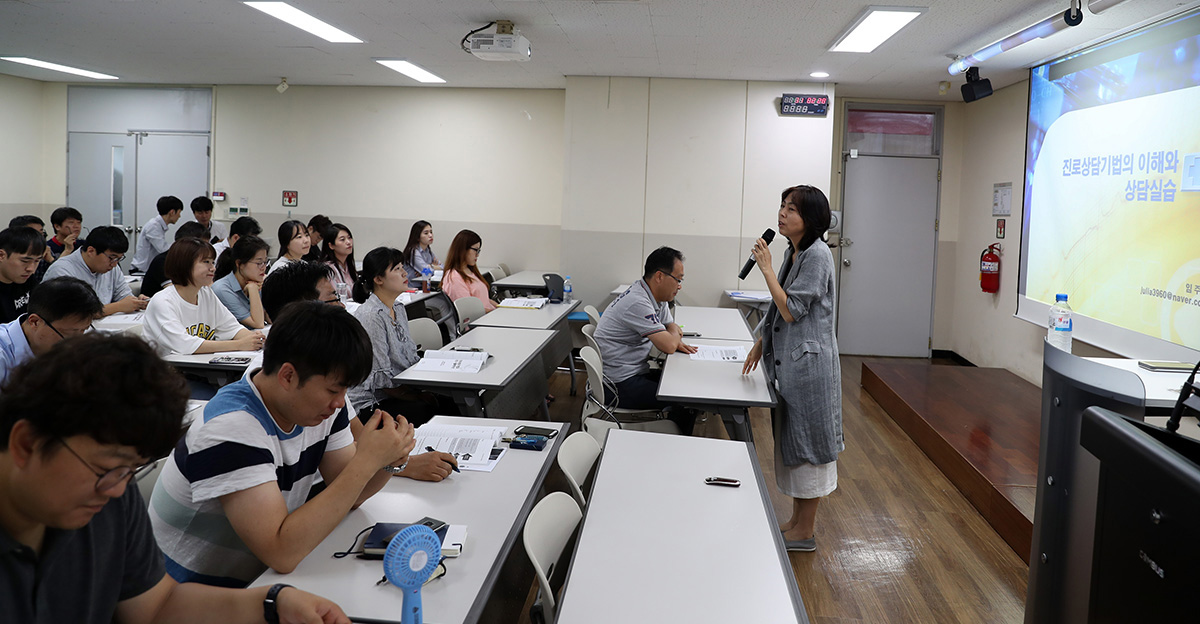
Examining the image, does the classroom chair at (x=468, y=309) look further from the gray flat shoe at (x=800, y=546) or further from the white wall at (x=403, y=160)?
the gray flat shoe at (x=800, y=546)

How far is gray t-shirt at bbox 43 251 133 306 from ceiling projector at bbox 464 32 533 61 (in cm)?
298

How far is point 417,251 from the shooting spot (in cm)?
769

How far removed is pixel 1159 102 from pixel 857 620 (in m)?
3.73

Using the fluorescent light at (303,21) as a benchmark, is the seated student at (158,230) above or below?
below

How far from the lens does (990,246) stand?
7.39m

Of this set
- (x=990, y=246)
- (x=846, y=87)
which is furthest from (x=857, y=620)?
(x=846, y=87)

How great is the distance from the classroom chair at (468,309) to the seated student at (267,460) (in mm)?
3999

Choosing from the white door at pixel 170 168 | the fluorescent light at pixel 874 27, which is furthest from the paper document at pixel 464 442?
the white door at pixel 170 168

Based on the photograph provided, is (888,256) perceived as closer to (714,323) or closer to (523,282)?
(714,323)

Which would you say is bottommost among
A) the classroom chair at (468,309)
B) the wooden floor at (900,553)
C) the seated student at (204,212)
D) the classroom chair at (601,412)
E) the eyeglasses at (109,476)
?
the wooden floor at (900,553)

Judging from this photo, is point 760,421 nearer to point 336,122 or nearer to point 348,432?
point 348,432

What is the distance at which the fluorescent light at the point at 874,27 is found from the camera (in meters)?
4.75

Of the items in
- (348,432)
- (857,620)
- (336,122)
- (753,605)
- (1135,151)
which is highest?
(336,122)

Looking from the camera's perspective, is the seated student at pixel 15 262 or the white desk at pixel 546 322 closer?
the seated student at pixel 15 262
